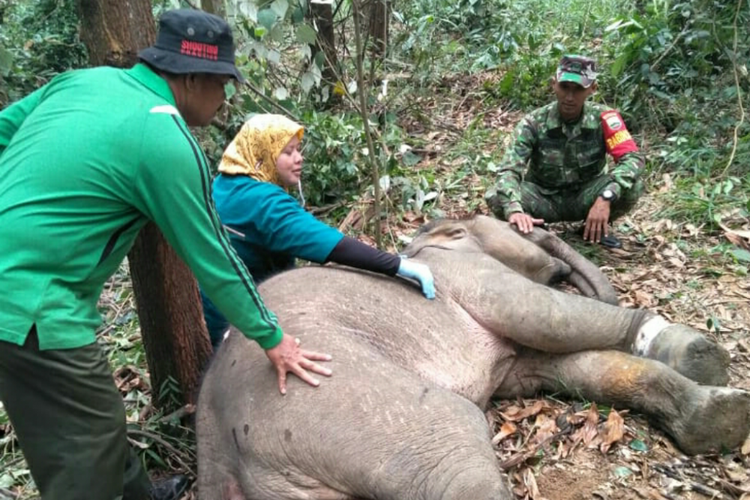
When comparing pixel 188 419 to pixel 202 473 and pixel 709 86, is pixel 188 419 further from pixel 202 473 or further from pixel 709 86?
pixel 709 86

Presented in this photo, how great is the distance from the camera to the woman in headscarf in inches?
127

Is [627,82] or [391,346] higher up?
[627,82]

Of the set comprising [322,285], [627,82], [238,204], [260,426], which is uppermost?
[627,82]

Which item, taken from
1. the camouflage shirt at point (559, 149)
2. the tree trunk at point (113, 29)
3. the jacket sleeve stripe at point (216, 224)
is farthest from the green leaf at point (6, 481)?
the camouflage shirt at point (559, 149)

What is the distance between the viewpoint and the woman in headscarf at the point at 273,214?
10.6 feet

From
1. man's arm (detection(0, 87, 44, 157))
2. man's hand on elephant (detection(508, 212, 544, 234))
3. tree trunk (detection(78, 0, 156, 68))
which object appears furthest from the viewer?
man's hand on elephant (detection(508, 212, 544, 234))

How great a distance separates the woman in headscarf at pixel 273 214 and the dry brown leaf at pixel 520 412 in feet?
2.37

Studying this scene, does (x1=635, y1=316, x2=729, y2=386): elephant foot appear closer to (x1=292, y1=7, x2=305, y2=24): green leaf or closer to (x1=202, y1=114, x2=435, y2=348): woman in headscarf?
(x1=202, y1=114, x2=435, y2=348): woman in headscarf

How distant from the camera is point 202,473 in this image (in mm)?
2729

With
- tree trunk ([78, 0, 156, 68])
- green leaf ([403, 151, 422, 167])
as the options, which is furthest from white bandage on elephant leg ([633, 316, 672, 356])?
green leaf ([403, 151, 422, 167])

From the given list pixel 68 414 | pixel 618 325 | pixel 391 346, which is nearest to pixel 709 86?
pixel 618 325

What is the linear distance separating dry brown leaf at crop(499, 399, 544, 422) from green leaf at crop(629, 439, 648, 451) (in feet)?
1.61

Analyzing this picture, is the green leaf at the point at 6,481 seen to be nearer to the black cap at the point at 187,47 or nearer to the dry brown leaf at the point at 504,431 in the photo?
the black cap at the point at 187,47

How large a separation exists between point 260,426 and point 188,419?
1.01m
